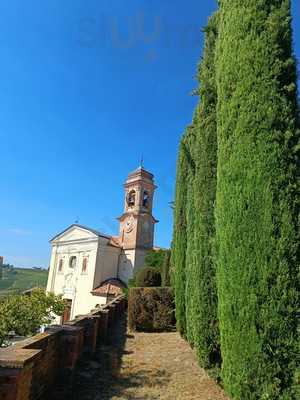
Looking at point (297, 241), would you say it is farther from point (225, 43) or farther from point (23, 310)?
point (23, 310)

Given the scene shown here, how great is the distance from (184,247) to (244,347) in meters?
6.51

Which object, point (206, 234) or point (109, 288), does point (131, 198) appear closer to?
point (109, 288)

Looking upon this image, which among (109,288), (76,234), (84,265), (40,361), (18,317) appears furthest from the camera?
(76,234)

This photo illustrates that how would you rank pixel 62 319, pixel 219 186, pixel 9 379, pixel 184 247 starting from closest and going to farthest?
pixel 9 379, pixel 219 186, pixel 184 247, pixel 62 319

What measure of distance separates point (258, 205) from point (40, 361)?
141 inches

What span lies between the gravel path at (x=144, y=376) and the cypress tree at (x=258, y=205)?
1.14 metres

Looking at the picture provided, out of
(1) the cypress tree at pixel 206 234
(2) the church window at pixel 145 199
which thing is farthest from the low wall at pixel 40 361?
(2) the church window at pixel 145 199

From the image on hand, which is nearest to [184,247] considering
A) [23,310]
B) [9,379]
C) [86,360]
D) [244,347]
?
[86,360]

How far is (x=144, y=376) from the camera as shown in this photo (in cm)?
602

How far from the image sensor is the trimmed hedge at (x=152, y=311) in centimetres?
1209

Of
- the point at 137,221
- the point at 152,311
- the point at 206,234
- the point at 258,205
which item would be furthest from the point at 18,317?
the point at 137,221

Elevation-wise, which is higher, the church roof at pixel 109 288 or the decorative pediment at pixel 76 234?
the decorative pediment at pixel 76 234

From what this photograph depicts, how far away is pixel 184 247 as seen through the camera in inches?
423

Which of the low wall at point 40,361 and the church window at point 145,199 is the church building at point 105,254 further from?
the low wall at point 40,361
